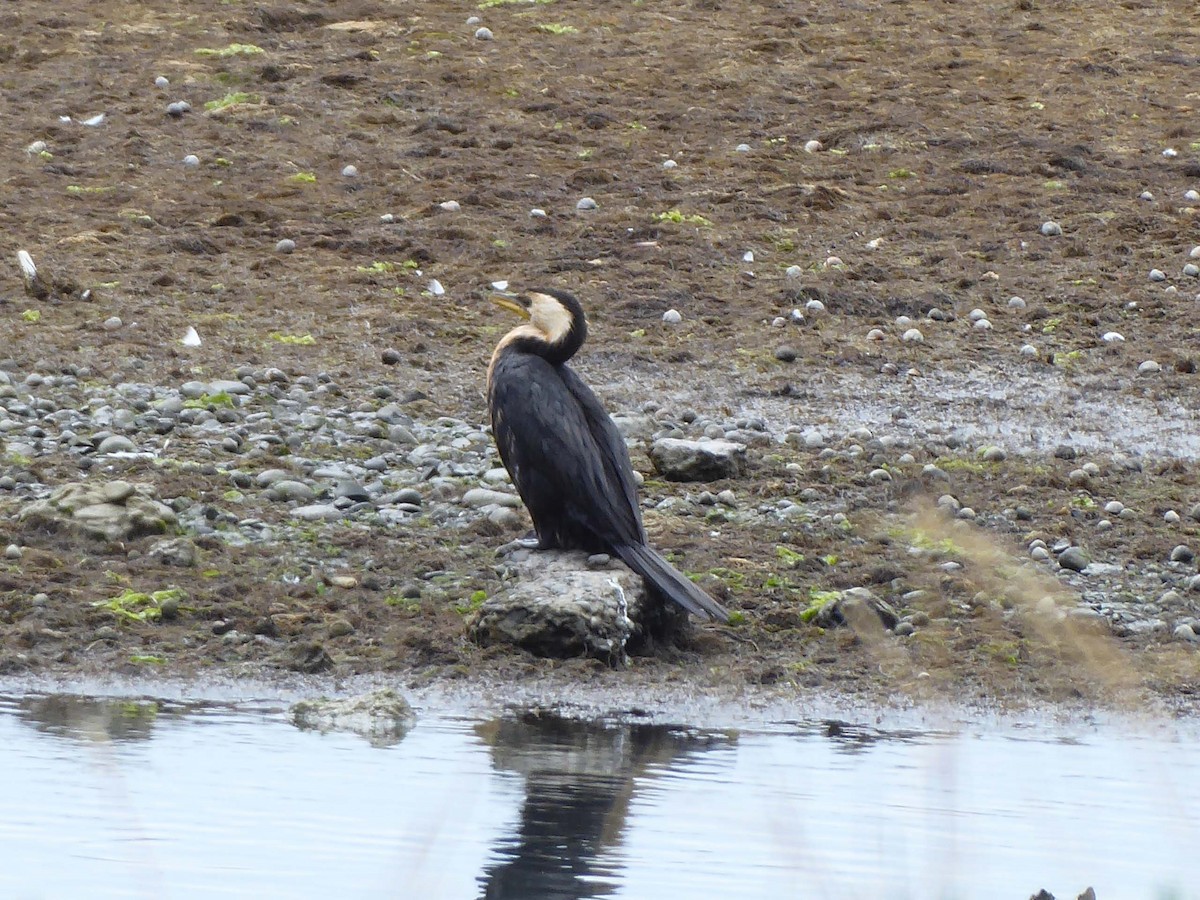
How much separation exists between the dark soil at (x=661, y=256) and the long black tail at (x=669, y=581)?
175 mm

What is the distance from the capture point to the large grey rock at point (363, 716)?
238 inches

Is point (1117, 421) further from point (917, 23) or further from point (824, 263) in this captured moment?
point (917, 23)

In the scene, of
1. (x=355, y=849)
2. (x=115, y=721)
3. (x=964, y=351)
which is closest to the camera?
(x=355, y=849)

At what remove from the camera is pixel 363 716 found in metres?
6.09

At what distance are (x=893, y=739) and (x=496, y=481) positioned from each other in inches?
113

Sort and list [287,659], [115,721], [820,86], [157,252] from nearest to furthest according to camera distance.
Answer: [115,721] < [287,659] < [157,252] < [820,86]

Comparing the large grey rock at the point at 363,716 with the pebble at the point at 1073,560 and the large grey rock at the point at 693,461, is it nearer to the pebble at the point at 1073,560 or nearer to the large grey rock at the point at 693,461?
the large grey rock at the point at 693,461

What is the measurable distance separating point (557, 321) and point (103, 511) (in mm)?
1914

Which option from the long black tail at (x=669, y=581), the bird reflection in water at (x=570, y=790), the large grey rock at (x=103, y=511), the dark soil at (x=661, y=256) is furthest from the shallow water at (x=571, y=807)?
the large grey rock at (x=103, y=511)

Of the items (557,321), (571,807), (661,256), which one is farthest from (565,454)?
(661,256)

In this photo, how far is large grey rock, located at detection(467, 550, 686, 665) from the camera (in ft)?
22.3

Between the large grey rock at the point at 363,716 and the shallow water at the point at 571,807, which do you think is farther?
the large grey rock at the point at 363,716

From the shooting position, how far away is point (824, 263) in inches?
505

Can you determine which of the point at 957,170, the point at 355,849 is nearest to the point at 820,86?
the point at 957,170
